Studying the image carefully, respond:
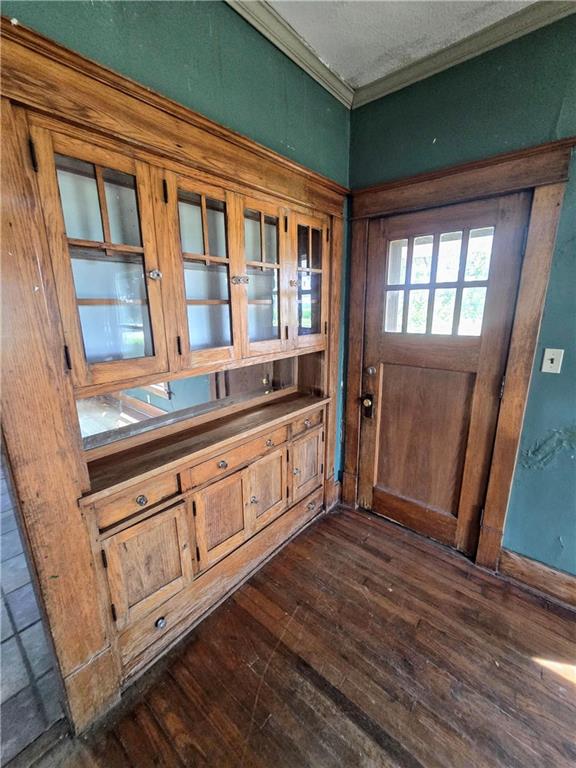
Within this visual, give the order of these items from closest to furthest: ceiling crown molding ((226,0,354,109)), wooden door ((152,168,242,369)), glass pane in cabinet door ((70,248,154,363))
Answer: glass pane in cabinet door ((70,248,154,363)), wooden door ((152,168,242,369)), ceiling crown molding ((226,0,354,109))

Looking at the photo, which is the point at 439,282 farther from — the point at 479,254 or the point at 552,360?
the point at 552,360

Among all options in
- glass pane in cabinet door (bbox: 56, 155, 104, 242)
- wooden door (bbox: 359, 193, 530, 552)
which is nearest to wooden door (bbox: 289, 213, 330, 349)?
wooden door (bbox: 359, 193, 530, 552)

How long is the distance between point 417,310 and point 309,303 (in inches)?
25.9

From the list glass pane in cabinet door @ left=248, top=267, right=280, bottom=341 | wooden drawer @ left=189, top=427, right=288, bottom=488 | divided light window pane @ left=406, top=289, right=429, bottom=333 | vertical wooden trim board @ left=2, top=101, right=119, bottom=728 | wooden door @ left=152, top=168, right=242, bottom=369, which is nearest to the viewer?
vertical wooden trim board @ left=2, top=101, right=119, bottom=728

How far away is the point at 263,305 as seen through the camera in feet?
5.84

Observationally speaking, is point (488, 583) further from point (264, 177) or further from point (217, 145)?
point (217, 145)

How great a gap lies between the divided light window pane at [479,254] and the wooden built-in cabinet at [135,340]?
81 centimetres

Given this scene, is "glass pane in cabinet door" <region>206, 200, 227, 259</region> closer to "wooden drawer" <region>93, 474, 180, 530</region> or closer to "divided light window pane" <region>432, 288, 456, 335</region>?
"wooden drawer" <region>93, 474, 180, 530</region>

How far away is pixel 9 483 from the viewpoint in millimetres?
975

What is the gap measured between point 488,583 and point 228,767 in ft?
5.07

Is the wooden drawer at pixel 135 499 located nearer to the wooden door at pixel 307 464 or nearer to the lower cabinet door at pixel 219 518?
the lower cabinet door at pixel 219 518

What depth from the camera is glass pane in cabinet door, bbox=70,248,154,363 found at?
111 cm

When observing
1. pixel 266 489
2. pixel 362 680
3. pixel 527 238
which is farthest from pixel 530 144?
pixel 362 680

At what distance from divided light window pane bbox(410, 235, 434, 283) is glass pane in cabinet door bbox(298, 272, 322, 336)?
567 mm
